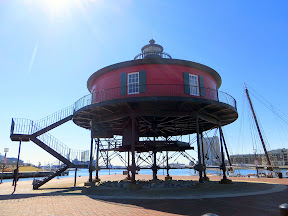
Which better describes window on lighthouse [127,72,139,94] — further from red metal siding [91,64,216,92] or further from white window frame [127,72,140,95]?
red metal siding [91,64,216,92]

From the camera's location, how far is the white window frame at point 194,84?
1602cm

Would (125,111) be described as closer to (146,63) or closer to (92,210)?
(146,63)

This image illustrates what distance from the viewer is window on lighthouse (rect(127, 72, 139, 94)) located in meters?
15.7

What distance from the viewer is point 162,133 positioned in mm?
24578

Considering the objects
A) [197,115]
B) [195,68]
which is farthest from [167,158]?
[195,68]

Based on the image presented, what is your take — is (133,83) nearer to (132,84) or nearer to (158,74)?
(132,84)

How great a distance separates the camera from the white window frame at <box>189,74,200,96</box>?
16.0m

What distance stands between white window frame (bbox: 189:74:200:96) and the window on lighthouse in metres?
4.06

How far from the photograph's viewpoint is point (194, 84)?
1641 centimetres

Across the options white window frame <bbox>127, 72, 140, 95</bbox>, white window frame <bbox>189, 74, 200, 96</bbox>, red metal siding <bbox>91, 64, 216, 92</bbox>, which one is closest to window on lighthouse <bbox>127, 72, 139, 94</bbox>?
white window frame <bbox>127, 72, 140, 95</bbox>

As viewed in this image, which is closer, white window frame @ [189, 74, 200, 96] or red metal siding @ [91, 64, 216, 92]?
red metal siding @ [91, 64, 216, 92]

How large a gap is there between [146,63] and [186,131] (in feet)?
34.6

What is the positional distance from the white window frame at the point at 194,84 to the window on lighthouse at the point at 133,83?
13.3 ft

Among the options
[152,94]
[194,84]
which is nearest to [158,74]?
[152,94]
